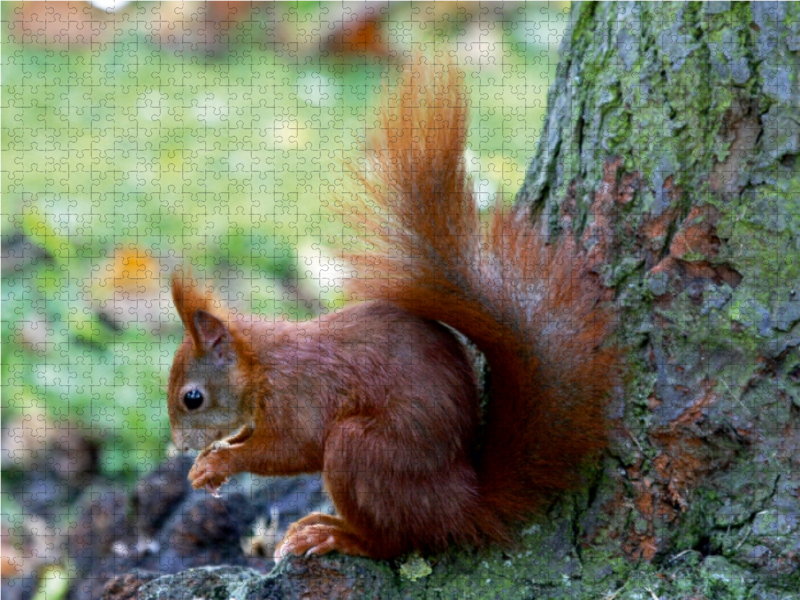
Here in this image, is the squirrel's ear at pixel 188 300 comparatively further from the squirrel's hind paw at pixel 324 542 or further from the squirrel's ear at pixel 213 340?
the squirrel's hind paw at pixel 324 542

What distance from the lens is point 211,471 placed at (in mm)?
1667

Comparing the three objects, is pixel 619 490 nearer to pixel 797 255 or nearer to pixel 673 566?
pixel 673 566

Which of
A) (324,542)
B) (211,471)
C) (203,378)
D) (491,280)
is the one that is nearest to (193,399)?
(203,378)

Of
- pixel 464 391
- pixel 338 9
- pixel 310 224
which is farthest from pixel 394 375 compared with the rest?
pixel 338 9

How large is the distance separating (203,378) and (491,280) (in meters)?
0.67

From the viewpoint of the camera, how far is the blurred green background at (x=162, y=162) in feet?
9.54

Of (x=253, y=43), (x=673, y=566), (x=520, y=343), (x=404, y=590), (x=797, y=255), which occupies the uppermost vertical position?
(x=253, y=43)

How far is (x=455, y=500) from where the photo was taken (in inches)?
59.1

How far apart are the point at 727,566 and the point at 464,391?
1.66 feet

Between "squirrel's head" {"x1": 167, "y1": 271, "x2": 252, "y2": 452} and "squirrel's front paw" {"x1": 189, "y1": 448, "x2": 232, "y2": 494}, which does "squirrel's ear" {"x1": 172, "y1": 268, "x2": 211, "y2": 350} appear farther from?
"squirrel's front paw" {"x1": 189, "y1": 448, "x2": 232, "y2": 494}

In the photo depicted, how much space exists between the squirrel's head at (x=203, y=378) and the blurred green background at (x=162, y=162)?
988mm

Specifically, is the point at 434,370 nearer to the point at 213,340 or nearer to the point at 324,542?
the point at 324,542

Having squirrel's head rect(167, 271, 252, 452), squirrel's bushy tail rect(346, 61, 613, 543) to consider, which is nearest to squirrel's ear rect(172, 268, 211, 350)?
squirrel's head rect(167, 271, 252, 452)

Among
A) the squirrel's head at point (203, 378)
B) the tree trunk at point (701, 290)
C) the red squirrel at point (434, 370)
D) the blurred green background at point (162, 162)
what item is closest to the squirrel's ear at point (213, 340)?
the squirrel's head at point (203, 378)
